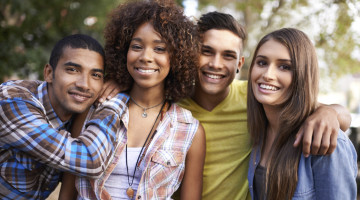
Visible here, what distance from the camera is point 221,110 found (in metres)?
2.75

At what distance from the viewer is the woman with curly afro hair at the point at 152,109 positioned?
2.24 metres

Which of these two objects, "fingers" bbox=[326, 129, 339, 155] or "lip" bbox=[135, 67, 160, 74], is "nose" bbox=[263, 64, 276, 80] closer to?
"fingers" bbox=[326, 129, 339, 155]

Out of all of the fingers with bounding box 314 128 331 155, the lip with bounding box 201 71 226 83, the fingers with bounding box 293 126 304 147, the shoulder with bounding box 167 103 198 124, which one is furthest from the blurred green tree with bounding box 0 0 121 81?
the fingers with bounding box 314 128 331 155

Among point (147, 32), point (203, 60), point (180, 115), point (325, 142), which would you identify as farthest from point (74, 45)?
point (325, 142)

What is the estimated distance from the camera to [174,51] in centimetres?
241

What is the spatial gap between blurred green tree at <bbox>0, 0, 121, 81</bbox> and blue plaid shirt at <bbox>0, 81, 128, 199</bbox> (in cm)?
454

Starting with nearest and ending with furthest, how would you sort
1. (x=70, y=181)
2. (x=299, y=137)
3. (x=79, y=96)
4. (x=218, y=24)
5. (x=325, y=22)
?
1. (x=299, y=137)
2. (x=79, y=96)
3. (x=70, y=181)
4. (x=218, y=24)
5. (x=325, y=22)

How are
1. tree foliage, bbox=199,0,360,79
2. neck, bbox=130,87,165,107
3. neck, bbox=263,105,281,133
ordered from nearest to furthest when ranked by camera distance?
neck, bbox=263,105,281,133
neck, bbox=130,87,165,107
tree foliage, bbox=199,0,360,79

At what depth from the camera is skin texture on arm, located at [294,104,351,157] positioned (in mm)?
1892

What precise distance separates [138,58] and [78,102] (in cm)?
49

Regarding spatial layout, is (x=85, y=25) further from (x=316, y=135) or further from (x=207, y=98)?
(x=316, y=135)

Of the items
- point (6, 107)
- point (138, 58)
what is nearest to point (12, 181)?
point (6, 107)

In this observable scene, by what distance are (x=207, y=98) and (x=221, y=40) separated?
0.48m

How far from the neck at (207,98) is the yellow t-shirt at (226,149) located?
0.04 m
